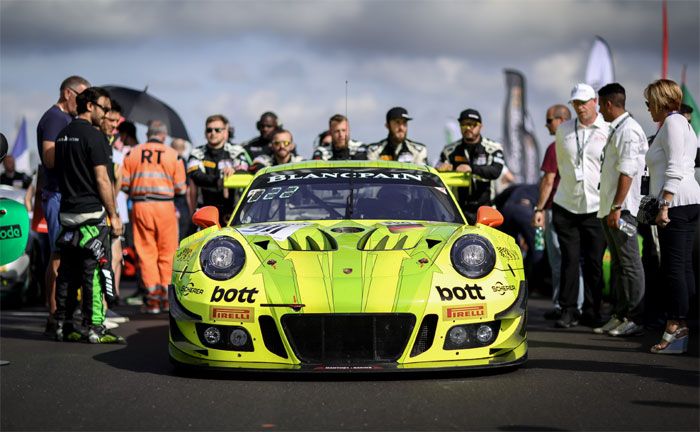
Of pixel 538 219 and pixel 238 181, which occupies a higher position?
pixel 238 181

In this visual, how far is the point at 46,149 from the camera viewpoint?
9.37 m

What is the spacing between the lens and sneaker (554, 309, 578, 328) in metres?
9.97

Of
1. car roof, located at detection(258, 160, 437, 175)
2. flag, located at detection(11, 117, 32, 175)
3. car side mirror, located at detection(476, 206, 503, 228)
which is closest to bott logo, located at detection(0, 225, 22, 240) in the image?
car roof, located at detection(258, 160, 437, 175)

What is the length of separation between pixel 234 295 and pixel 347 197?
1.73 metres

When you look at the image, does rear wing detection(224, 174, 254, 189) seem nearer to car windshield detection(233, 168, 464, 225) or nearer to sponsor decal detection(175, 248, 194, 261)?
car windshield detection(233, 168, 464, 225)

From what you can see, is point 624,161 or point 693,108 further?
point 693,108

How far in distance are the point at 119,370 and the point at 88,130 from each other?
2.19 m

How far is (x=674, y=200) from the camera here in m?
8.01

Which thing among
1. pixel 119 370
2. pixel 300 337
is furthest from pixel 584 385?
pixel 119 370

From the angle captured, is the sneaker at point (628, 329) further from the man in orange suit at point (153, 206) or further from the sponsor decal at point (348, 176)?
the man in orange suit at point (153, 206)

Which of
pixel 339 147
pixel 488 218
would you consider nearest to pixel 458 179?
pixel 488 218

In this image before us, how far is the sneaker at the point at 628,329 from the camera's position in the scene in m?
9.22

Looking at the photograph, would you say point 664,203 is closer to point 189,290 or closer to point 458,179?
point 458,179

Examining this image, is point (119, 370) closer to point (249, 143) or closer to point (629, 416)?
point (629, 416)
